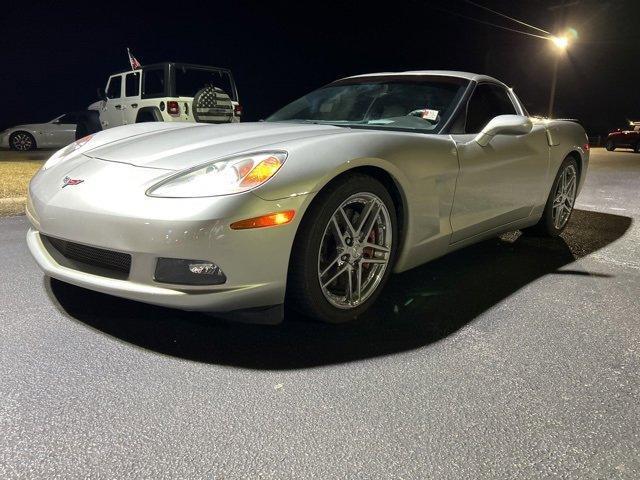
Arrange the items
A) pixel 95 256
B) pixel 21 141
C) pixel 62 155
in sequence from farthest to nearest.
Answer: pixel 21 141 → pixel 62 155 → pixel 95 256

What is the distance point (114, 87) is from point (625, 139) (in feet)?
53.9

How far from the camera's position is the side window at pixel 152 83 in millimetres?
10770

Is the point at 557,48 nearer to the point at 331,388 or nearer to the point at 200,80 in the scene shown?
the point at 200,80

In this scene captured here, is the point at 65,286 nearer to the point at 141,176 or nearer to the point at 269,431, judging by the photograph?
the point at 141,176

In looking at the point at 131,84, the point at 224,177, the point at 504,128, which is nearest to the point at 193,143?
the point at 224,177

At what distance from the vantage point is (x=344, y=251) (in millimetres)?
2561

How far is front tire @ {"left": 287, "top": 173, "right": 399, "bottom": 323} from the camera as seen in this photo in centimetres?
232

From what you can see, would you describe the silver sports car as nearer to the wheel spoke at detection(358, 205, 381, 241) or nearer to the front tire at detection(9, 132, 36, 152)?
the wheel spoke at detection(358, 205, 381, 241)

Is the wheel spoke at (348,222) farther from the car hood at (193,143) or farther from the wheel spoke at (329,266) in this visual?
the car hood at (193,143)

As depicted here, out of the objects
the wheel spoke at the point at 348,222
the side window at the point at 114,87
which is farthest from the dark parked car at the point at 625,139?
the wheel spoke at the point at 348,222

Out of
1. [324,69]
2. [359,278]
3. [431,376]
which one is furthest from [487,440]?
[324,69]

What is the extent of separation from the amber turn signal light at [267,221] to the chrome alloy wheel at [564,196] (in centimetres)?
289

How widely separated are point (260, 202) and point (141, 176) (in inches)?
22.1

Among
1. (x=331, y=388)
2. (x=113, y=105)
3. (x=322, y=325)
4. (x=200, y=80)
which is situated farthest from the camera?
(x=200, y=80)
